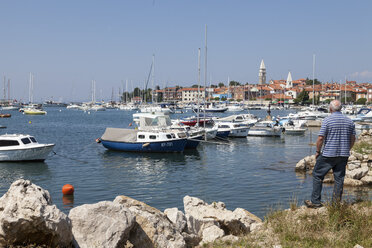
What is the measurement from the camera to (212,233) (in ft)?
28.1

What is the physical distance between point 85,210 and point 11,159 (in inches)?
977

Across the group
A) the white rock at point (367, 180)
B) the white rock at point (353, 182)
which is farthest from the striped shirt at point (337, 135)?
the white rock at point (367, 180)

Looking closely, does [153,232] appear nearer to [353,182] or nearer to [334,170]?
[334,170]

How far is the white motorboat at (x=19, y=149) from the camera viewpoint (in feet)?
96.7

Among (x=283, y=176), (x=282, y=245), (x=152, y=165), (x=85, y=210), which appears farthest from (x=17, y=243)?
(x=152, y=165)

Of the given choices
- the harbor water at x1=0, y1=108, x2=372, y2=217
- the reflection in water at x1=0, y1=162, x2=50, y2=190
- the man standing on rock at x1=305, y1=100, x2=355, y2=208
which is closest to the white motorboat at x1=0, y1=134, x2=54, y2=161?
the reflection in water at x1=0, y1=162, x2=50, y2=190

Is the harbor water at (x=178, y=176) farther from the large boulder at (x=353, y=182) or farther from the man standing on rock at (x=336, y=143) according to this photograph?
the man standing on rock at (x=336, y=143)

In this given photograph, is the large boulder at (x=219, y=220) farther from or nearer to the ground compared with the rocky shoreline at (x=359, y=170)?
farther from the ground

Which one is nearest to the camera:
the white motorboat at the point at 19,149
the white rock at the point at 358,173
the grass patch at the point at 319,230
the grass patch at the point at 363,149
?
the grass patch at the point at 319,230

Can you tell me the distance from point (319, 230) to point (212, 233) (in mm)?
2092

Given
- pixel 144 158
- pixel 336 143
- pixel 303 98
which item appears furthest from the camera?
pixel 303 98

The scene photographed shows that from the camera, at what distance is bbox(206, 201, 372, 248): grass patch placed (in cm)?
730

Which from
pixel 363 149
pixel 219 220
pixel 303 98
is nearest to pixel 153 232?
pixel 219 220

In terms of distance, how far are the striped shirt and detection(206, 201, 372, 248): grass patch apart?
3.40 ft
